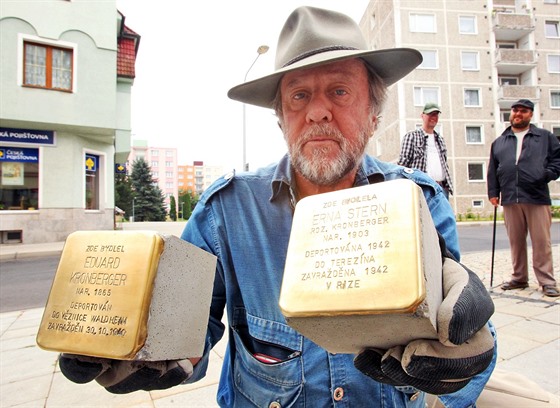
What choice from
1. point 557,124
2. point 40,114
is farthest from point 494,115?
point 40,114

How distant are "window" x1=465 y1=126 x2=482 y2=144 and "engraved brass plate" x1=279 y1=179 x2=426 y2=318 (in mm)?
27506

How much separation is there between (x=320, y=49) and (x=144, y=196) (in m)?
47.1

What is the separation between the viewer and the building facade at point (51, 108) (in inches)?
426

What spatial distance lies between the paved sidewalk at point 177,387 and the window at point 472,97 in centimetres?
2528

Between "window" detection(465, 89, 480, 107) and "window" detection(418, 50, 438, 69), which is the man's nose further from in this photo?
"window" detection(465, 89, 480, 107)

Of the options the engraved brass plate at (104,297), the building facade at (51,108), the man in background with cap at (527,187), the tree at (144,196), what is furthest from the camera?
the tree at (144,196)

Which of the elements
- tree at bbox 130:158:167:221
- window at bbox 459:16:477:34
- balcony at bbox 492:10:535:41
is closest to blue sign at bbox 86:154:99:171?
window at bbox 459:16:477:34

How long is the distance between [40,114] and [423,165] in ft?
37.4

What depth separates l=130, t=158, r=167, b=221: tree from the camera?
146 feet

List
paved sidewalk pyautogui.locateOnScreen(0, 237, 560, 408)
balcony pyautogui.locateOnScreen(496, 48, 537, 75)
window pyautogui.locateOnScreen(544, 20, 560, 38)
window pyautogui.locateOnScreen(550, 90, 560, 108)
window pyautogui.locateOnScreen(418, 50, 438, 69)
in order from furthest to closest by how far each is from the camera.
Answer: window pyautogui.locateOnScreen(544, 20, 560, 38)
window pyautogui.locateOnScreen(550, 90, 560, 108)
window pyautogui.locateOnScreen(418, 50, 438, 69)
balcony pyautogui.locateOnScreen(496, 48, 537, 75)
paved sidewalk pyautogui.locateOnScreen(0, 237, 560, 408)

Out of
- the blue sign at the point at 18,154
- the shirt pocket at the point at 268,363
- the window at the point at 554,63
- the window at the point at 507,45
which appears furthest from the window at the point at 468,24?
the shirt pocket at the point at 268,363

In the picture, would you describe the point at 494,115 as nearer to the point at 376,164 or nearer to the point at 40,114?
the point at 40,114

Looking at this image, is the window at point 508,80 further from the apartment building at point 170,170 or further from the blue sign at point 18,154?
the apartment building at point 170,170

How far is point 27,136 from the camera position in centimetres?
1134
